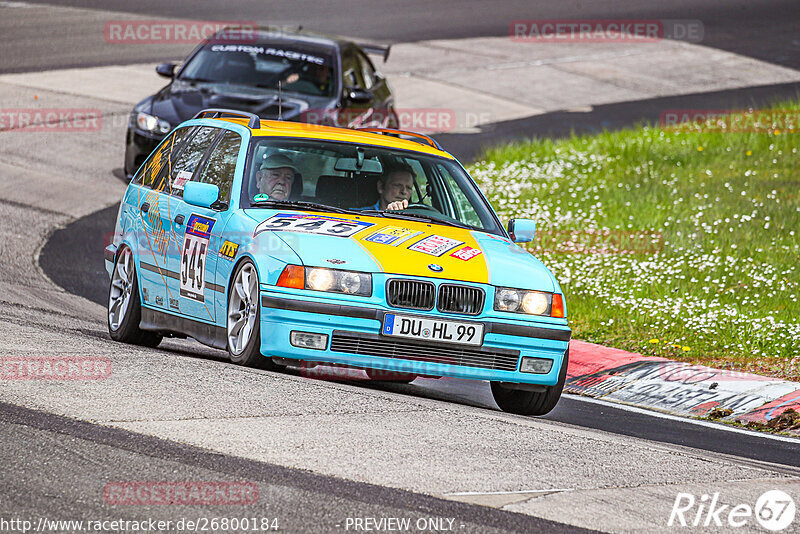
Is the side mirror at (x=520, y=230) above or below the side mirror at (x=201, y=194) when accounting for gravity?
below

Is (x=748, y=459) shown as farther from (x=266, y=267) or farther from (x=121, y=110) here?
(x=121, y=110)

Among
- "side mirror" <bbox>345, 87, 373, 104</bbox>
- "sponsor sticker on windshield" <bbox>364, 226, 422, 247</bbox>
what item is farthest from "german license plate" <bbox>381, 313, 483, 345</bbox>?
"side mirror" <bbox>345, 87, 373, 104</bbox>

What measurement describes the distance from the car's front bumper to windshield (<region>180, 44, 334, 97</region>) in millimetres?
8724

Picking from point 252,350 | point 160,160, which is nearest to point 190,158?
point 160,160

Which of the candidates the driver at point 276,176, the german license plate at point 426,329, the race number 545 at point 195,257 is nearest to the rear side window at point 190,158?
the race number 545 at point 195,257

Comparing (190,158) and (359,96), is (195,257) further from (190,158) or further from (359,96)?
(359,96)

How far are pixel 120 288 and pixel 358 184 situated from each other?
78.5 inches

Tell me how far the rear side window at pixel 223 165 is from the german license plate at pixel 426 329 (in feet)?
5.33

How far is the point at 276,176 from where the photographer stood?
882cm

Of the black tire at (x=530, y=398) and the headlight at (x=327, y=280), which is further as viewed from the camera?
the black tire at (x=530, y=398)

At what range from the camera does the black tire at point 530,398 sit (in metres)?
8.29

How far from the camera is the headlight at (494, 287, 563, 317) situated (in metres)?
7.96

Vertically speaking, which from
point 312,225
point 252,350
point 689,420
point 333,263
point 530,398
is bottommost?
point 689,420

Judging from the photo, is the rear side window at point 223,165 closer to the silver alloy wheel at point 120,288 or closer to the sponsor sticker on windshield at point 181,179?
the sponsor sticker on windshield at point 181,179
